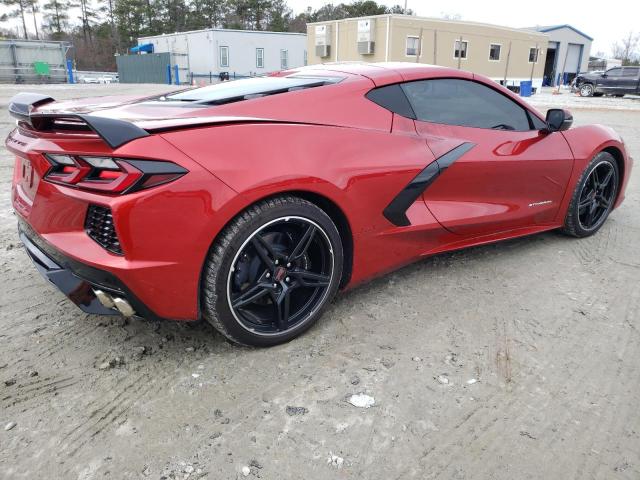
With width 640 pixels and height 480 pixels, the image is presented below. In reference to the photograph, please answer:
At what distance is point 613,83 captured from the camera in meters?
26.6

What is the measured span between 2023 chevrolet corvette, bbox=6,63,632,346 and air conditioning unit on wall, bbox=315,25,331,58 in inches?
1112

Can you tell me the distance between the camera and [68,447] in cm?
185

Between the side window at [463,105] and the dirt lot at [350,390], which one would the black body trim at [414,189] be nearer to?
the side window at [463,105]

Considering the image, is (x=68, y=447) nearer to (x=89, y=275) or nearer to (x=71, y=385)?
(x=71, y=385)

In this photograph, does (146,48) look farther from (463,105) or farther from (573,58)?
(463,105)

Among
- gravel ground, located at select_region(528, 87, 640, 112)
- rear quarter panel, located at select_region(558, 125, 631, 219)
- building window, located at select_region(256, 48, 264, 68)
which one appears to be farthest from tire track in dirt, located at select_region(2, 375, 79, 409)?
building window, located at select_region(256, 48, 264, 68)

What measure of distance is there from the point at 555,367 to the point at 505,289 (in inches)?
34.6

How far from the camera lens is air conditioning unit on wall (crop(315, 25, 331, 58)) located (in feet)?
Result: 96.7

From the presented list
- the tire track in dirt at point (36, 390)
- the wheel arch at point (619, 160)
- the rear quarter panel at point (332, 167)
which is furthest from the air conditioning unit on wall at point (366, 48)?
the tire track in dirt at point (36, 390)

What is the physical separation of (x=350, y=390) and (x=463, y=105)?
1.99 m

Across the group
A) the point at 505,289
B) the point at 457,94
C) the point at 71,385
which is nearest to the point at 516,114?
the point at 457,94

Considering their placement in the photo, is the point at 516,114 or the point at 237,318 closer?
the point at 237,318

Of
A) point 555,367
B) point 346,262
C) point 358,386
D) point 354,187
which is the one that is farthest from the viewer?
point 346,262

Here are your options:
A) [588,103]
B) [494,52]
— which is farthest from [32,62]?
[588,103]
